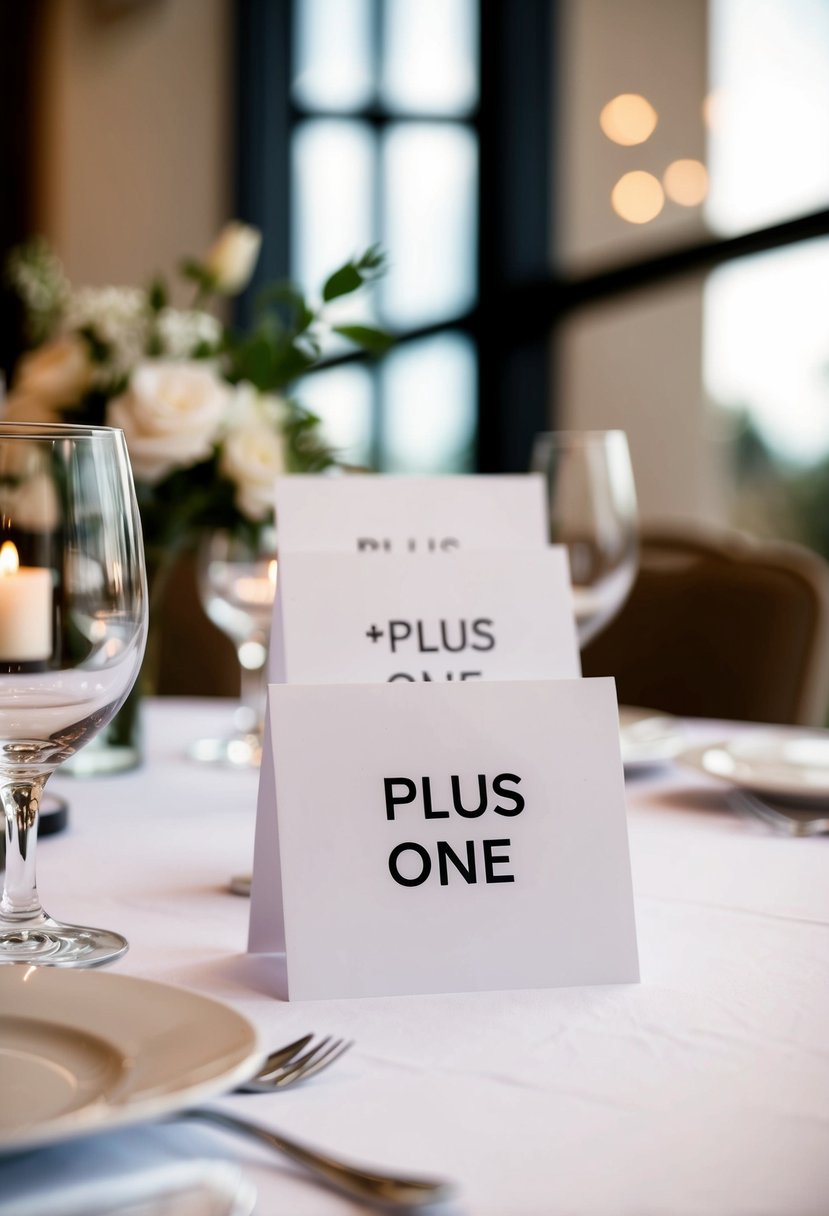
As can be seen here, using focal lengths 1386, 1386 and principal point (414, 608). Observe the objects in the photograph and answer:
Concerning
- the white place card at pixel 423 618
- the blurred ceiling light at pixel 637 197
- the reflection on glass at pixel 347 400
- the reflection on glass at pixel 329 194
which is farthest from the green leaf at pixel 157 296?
the reflection on glass at pixel 329 194

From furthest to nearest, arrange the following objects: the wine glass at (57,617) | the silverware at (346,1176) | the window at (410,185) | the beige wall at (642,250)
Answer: the window at (410,185)
the beige wall at (642,250)
the wine glass at (57,617)
the silverware at (346,1176)

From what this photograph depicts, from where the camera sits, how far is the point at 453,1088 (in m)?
0.49

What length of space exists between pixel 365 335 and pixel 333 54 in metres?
3.38

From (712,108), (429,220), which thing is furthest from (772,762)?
(429,220)

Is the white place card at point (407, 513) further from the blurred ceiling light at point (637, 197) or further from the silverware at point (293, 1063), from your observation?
the blurred ceiling light at point (637, 197)

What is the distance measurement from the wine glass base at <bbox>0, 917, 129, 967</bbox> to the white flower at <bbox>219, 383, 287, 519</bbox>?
550mm

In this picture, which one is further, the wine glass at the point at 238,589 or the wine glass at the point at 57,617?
the wine glass at the point at 238,589

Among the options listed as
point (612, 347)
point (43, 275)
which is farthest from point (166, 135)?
point (43, 275)

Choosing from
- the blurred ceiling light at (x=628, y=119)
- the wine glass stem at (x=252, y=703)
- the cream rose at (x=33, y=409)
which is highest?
the blurred ceiling light at (x=628, y=119)

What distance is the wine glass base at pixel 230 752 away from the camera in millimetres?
1184

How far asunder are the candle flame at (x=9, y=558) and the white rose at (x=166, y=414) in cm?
48

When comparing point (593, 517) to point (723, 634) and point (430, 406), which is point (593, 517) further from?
point (430, 406)

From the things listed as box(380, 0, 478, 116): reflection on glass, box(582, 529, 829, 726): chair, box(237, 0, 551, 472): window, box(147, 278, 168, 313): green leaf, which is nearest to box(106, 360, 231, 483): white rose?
box(147, 278, 168, 313): green leaf

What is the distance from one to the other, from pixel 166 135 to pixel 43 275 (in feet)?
10.9
